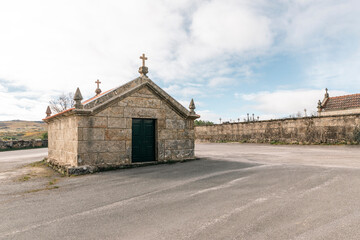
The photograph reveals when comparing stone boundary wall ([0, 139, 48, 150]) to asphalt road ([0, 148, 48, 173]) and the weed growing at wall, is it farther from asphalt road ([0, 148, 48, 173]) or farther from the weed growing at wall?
the weed growing at wall

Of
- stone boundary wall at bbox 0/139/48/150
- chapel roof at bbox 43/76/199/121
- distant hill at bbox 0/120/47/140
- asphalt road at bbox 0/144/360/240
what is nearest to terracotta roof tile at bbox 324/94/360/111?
chapel roof at bbox 43/76/199/121

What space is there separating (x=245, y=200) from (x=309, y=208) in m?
1.08

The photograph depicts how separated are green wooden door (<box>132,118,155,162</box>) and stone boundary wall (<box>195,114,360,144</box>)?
43.7ft

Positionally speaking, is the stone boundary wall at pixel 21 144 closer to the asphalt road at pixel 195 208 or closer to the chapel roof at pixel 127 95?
the chapel roof at pixel 127 95

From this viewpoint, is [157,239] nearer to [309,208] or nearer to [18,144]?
[309,208]

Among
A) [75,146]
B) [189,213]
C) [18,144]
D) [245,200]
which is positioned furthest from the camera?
[18,144]

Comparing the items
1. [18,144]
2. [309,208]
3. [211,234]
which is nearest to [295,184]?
[309,208]

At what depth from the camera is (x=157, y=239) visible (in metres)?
2.99

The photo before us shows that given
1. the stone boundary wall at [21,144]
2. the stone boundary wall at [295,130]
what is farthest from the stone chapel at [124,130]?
the stone boundary wall at [21,144]

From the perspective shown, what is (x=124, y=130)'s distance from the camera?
884 cm

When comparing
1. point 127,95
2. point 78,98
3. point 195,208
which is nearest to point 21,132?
Result: point 78,98

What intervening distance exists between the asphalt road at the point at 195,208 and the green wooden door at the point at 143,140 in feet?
9.06

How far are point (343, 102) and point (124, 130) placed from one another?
3483cm

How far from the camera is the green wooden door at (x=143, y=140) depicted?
9.26 metres
